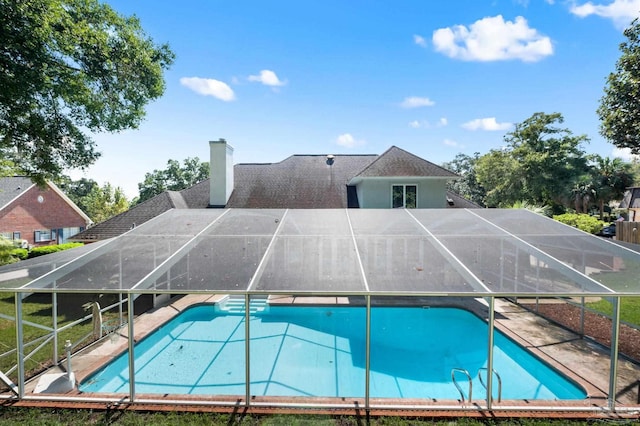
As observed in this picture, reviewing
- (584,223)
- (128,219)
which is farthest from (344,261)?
(584,223)

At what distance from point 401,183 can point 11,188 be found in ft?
117

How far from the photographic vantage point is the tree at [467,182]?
60062 millimetres

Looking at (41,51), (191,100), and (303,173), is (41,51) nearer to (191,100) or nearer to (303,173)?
(191,100)

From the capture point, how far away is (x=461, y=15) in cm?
1351

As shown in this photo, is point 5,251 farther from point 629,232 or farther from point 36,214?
point 629,232

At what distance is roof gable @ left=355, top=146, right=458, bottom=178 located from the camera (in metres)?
16.8

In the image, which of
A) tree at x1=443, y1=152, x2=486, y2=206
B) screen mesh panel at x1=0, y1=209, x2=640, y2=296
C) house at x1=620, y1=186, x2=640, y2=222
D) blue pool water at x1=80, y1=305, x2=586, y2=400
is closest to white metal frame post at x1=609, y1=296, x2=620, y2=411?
screen mesh panel at x1=0, y1=209, x2=640, y2=296

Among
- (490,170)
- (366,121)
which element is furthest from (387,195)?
(490,170)

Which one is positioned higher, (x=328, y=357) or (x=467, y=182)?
(x=467, y=182)

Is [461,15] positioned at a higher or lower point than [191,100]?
higher

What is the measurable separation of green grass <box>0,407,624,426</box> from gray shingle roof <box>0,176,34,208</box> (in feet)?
102

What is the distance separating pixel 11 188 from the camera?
93.4 feet

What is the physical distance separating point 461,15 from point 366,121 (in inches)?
409

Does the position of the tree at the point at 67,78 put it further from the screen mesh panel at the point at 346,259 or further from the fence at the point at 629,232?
the fence at the point at 629,232
